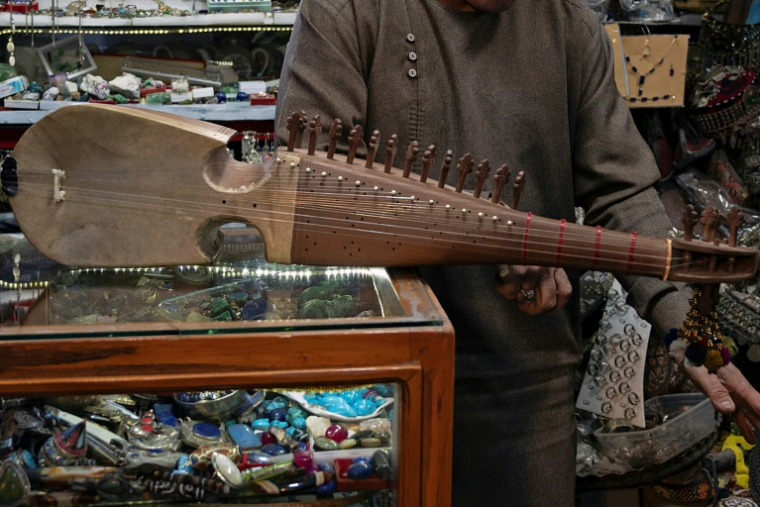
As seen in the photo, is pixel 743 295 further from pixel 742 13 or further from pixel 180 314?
pixel 180 314

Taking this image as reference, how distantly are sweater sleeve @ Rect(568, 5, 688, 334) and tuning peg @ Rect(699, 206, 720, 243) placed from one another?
261 mm

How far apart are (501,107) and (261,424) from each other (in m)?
0.64

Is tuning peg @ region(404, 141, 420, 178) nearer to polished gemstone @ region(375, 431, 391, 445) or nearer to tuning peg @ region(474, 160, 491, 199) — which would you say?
tuning peg @ region(474, 160, 491, 199)

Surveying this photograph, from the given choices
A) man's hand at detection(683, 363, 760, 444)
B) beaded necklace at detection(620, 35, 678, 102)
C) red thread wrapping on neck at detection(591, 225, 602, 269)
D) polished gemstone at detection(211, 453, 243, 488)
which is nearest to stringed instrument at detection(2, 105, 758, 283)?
red thread wrapping on neck at detection(591, 225, 602, 269)

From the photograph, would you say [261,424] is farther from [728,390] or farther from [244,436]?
[728,390]

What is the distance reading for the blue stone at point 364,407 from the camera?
103cm

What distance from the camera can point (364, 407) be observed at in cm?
105

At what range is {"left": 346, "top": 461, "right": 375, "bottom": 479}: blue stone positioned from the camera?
103 cm

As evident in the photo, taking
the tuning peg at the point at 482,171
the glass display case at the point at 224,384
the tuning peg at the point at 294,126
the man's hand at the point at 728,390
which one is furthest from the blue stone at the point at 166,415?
the man's hand at the point at 728,390

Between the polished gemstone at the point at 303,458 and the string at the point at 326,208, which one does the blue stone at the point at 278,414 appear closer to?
the polished gemstone at the point at 303,458

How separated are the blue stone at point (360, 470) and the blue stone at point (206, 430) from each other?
17cm

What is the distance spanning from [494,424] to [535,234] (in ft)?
1.51

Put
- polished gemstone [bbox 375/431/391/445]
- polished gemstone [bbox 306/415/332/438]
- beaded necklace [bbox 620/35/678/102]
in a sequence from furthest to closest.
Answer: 1. beaded necklace [bbox 620/35/678/102]
2. polished gemstone [bbox 306/415/332/438]
3. polished gemstone [bbox 375/431/391/445]

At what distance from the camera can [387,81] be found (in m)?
1.34
